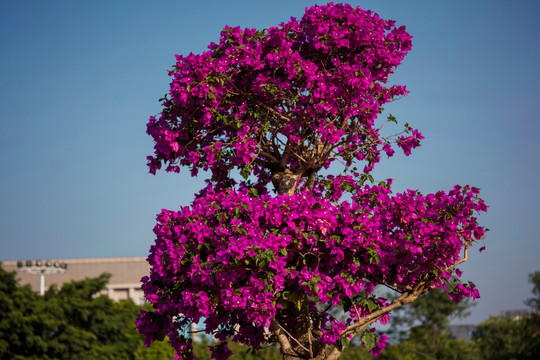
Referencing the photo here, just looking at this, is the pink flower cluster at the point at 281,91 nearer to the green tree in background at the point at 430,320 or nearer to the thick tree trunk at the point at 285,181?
the thick tree trunk at the point at 285,181

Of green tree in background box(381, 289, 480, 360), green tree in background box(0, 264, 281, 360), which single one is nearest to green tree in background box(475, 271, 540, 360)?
green tree in background box(381, 289, 480, 360)

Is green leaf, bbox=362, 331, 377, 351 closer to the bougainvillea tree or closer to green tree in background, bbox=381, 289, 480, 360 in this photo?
the bougainvillea tree

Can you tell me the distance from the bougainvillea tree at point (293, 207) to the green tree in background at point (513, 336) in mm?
26787

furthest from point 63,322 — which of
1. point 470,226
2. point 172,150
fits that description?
point 470,226

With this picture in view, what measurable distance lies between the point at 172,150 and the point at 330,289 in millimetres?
2437

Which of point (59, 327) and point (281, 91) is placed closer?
point (281, 91)

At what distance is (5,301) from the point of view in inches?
899

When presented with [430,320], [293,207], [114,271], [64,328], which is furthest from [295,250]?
[114,271]

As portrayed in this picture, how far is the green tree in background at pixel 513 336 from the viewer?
32.7m

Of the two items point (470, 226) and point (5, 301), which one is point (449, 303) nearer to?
point (5, 301)

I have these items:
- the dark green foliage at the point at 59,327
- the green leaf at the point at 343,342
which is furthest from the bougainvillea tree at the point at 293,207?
the dark green foliage at the point at 59,327

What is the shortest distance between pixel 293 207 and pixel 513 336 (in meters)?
33.2

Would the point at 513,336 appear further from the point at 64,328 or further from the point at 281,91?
the point at 281,91

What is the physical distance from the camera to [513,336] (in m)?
36.7
